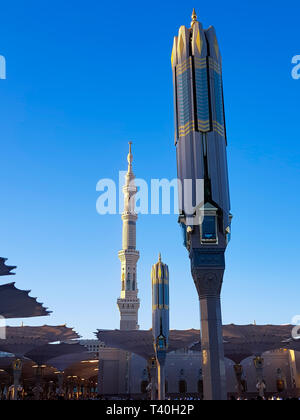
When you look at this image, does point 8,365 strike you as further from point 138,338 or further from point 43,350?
point 138,338

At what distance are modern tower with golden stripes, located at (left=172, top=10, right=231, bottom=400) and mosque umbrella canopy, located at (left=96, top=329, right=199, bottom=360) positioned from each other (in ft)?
107

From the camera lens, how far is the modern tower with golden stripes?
58.9 ft

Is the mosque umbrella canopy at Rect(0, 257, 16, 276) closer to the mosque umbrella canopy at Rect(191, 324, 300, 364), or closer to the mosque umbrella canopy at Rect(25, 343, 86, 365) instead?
the mosque umbrella canopy at Rect(25, 343, 86, 365)

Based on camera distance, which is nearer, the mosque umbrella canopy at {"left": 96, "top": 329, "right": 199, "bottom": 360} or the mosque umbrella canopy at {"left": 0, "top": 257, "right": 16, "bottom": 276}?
the mosque umbrella canopy at {"left": 0, "top": 257, "right": 16, "bottom": 276}

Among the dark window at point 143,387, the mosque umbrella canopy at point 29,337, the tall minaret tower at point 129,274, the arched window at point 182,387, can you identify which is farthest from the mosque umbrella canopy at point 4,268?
the tall minaret tower at point 129,274

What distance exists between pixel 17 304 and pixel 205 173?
2467cm

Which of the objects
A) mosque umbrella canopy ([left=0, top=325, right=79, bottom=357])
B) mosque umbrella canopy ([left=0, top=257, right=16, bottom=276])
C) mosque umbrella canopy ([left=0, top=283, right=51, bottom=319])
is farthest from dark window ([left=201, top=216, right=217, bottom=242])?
mosque umbrella canopy ([left=0, top=325, right=79, bottom=357])

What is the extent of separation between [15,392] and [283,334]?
27.9 meters

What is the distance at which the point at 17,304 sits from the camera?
37969 millimetres

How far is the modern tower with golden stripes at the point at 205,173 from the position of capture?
1794cm

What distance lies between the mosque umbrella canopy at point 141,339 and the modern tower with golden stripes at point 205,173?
3277 centimetres

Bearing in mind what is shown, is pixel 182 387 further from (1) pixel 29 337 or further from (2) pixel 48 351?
(1) pixel 29 337

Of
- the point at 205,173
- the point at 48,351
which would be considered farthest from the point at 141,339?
the point at 205,173

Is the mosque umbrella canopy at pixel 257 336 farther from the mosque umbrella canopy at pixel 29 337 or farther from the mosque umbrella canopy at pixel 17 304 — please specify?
the mosque umbrella canopy at pixel 17 304
